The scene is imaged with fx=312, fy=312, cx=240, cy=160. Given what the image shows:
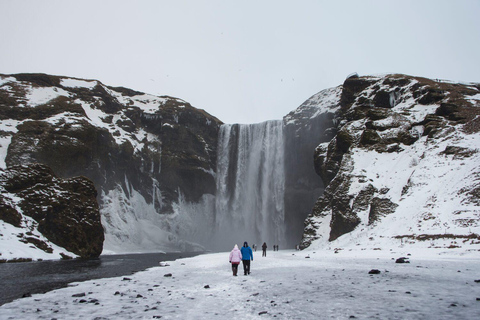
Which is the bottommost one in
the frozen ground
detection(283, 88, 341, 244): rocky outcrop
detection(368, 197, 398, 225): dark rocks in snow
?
the frozen ground

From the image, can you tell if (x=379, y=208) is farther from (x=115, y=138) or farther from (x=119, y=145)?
(x=115, y=138)

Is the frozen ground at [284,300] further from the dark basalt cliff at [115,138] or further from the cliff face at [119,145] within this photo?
the dark basalt cliff at [115,138]

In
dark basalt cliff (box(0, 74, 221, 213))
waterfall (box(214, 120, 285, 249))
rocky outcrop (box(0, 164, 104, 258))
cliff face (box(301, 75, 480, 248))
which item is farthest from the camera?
waterfall (box(214, 120, 285, 249))

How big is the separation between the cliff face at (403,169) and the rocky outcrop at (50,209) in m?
28.2

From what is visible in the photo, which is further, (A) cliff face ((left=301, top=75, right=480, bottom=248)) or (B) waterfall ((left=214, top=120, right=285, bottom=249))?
(B) waterfall ((left=214, top=120, right=285, bottom=249))

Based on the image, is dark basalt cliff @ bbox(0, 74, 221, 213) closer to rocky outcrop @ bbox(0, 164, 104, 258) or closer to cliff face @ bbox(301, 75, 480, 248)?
rocky outcrop @ bbox(0, 164, 104, 258)

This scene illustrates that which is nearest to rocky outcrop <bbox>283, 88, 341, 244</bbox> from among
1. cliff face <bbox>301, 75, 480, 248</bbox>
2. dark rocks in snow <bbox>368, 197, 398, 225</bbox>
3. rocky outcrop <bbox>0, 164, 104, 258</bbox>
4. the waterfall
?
the waterfall

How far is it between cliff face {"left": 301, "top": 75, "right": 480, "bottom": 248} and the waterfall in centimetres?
1796

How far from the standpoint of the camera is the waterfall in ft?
234

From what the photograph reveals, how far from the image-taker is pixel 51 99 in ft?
226

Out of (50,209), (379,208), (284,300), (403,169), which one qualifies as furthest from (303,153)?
(284,300)

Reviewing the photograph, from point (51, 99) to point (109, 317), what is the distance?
7483cm

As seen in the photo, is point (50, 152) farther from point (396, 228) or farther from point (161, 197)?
point (396, 228)

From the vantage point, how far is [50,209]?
34.8 metres
